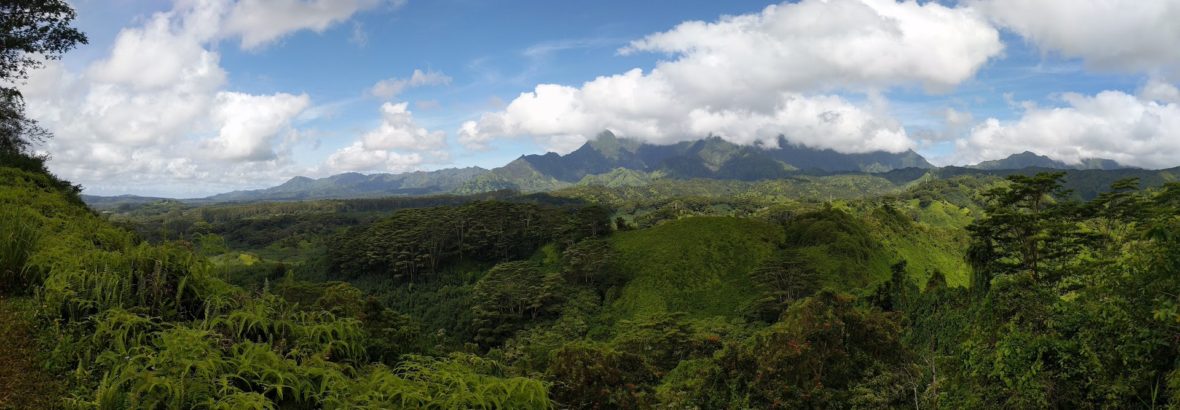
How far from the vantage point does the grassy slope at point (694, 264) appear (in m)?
59.1

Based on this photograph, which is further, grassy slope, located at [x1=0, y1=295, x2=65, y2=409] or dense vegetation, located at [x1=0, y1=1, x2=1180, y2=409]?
dense vegetation, located at [x1=0, y1=1, x2=1180, y2=409]

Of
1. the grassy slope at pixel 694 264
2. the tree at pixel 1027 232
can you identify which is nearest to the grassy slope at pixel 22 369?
the tree at pixel 1027 232

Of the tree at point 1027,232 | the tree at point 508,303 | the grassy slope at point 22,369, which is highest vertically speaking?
the grassy slope at point 22,369

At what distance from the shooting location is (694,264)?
65562 mm

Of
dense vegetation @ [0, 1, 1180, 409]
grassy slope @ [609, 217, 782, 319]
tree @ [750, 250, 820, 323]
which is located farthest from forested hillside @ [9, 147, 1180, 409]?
grassy slope @ [609, 217, 782, 319]

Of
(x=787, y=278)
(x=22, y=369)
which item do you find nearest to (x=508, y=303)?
(x=787, y=278)

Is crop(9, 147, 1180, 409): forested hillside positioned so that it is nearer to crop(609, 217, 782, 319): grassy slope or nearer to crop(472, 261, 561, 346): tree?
crop(472, 261, 561, 346): tree

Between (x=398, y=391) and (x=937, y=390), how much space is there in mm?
11411

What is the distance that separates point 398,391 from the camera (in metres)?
3.93

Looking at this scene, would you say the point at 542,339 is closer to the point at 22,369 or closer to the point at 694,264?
the point at 694,264

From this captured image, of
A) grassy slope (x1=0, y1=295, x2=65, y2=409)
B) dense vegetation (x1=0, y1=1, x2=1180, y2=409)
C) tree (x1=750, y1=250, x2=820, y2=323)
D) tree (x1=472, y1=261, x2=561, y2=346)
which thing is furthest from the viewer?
tree (x1=472, y1=261, x2=561, y2=346)

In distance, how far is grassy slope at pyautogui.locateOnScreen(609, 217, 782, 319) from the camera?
5912 centimetres

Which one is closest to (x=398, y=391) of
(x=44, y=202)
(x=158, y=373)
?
(x=158, y=373)

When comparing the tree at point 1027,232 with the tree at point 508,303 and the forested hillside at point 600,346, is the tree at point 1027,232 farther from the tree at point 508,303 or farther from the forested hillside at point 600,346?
the tree at point 508,303
